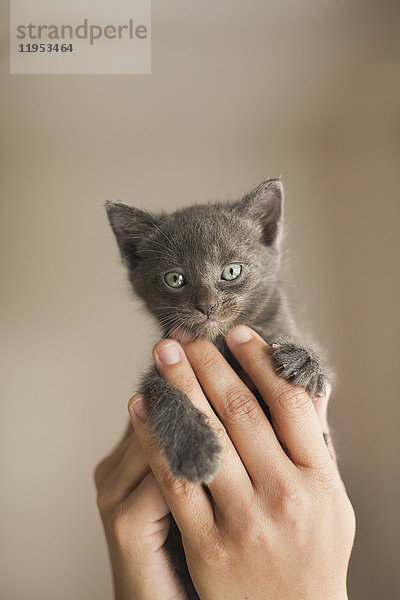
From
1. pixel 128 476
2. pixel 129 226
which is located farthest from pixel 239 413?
pixel 129 226

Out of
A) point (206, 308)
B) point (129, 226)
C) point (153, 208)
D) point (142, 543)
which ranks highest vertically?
point (153, 208)

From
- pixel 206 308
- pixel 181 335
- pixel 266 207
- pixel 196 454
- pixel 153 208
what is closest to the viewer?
pixel 196 454

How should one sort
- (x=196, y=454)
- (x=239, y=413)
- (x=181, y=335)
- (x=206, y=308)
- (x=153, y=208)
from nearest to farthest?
(x=196, y=454) < (x=239, y=413) < (x=206, y=308) < (x=181, y=335) < (x=153, y=208)

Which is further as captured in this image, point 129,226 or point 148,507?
point 129,226

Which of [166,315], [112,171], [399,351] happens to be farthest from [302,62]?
[166,315]

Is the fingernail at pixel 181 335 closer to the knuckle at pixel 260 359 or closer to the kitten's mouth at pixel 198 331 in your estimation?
the kitten's mouth at pixel 198 331

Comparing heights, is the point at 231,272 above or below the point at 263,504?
above

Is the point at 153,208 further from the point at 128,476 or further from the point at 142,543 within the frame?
the point at 142,543
